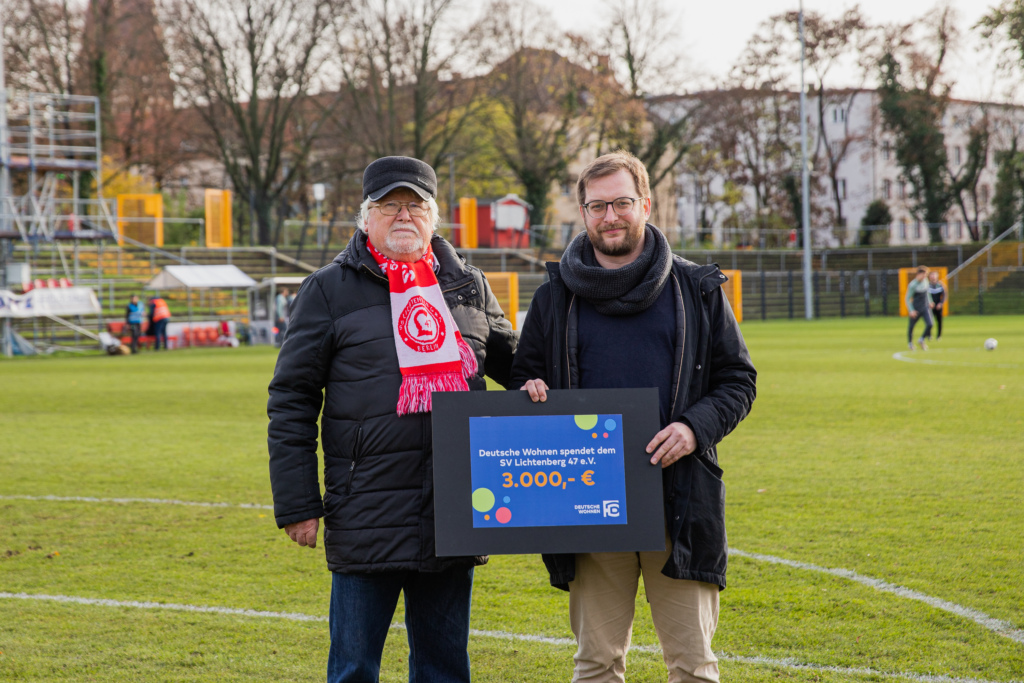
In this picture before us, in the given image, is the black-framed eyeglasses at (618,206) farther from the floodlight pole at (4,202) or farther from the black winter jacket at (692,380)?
the floodlight pole at (4,202)

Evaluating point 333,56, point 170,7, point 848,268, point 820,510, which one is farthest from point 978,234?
point 820,510

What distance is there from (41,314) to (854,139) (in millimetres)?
46334

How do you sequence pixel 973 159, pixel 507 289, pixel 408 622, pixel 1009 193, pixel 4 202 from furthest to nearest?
pixel 973 159 < pixel 1009 193 < pixel 507 289 < pixel 4 202 < pixel 408 622

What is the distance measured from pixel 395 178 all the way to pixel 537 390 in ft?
2.64

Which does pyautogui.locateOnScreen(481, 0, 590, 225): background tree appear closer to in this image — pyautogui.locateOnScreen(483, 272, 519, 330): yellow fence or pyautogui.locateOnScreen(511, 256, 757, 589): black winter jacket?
pyautogui.locateOnScreen(483, 272, 519, 330): yellow fence

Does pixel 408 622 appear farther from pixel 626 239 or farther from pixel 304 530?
pixel 626 239

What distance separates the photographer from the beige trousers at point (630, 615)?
10.5ft

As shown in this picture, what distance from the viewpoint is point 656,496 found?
3092 millimetres

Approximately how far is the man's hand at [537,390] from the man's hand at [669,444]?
35 centimetres

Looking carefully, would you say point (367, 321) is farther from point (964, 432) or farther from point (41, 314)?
point (41, 314)

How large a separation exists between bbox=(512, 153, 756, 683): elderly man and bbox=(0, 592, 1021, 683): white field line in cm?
119

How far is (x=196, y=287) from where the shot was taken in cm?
3114

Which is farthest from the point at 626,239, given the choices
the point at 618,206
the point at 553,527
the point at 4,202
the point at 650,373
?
the point at 4,202

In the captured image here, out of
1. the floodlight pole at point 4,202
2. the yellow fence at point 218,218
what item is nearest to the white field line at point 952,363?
the floodlight pole at point 4,202
